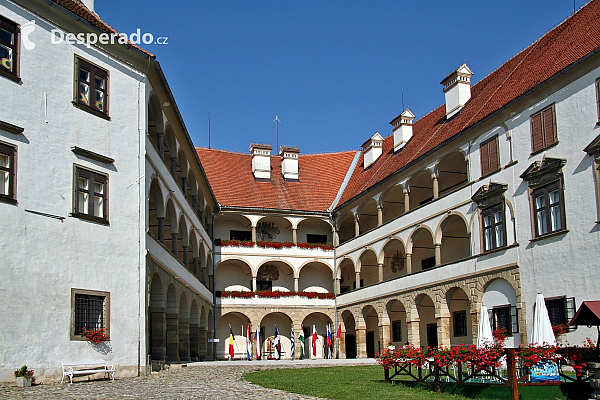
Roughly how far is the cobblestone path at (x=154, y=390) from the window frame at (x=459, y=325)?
16370mm

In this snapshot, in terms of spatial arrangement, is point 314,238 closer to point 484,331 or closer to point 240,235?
point 240,235

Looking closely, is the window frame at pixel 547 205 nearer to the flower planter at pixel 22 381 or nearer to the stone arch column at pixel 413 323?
the stone arch column at pixel 413 323

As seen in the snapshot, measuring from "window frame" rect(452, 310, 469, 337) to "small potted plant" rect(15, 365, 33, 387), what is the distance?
69.1 feet

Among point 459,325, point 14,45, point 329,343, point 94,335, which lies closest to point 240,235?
point 329,343

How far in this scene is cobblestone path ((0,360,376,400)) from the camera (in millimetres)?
13719

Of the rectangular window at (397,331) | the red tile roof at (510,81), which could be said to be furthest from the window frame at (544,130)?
the rectangular window at (397,331)

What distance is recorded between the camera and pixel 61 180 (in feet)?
61.8

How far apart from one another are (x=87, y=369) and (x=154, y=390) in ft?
13.7

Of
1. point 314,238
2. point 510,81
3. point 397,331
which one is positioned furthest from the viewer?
point 314,238

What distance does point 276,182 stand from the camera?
45.7 metres

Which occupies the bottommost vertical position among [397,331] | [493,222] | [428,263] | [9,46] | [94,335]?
[397,331]

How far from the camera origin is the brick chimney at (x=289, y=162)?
152 feet

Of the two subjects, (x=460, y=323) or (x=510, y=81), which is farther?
(x=460, y=323)

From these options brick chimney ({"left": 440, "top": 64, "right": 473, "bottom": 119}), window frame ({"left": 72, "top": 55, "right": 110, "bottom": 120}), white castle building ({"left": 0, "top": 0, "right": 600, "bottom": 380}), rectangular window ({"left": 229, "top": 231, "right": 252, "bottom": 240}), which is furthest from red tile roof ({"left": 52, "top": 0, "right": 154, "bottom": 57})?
rectangular window ({"left": 229, "top": 231, "right": 252, "bottom": 240})
